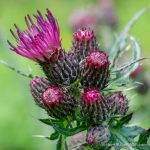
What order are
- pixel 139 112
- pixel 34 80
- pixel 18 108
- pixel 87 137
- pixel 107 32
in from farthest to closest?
1. pixel 18 108
2. pixel 107 32
3. pixel 139 112
4. pixel 34 80
5. pixel 87 137

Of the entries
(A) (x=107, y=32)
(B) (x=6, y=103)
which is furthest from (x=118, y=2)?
(A) (x=107, y=32)

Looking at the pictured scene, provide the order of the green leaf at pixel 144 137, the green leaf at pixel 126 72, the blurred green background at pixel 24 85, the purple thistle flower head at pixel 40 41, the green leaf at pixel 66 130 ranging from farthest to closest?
the blurred green background at pixel 24 85
the green leaf at pixel 126 72
the purple thistle flower head at pixel 40 41
the green leaf at pixel 144 137
the green leaf at pixel 66 130

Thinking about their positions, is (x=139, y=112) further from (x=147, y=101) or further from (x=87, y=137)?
(x=87, y=137)

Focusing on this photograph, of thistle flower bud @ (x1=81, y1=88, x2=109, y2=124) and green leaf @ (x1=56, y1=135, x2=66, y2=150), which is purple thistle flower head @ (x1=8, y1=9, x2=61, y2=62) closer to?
thistle flower bud @ (x1=81, y1=88, x2=109, y2=124)

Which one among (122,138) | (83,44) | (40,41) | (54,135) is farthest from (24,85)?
(122,138)

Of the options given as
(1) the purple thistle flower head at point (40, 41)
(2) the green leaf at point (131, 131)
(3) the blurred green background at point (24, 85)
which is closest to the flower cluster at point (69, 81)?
(1) the purple thistle flower head at point (40, 41)

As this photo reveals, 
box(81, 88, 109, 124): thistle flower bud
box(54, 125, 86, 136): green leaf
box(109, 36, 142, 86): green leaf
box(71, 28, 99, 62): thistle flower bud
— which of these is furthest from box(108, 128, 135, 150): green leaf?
box(71, 28, 99, 62): thistle flower bud

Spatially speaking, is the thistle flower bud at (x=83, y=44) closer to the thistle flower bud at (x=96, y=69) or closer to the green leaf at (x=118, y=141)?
Result: the thistle flower bud at (x=96, y=69)
